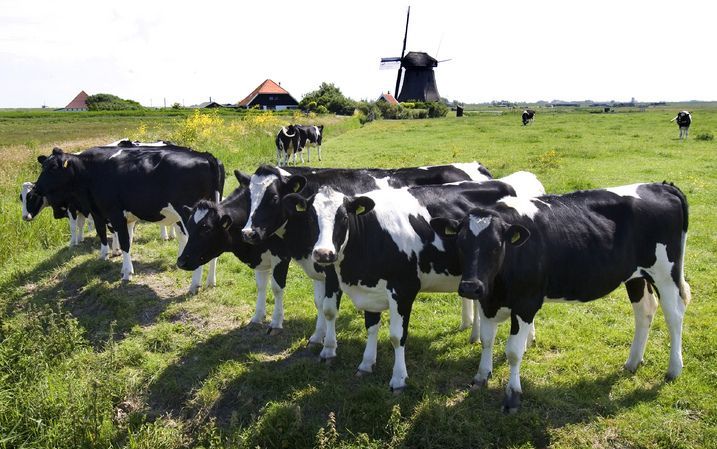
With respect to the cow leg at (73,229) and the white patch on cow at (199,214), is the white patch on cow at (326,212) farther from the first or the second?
the cow leg at (73,229)

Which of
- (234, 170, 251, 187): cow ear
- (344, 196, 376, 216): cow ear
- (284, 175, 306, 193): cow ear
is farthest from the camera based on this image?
(234, 170, 251, 187): cow ear

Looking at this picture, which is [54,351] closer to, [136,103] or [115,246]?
[115,246]

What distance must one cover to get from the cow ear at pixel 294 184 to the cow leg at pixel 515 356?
273 cm

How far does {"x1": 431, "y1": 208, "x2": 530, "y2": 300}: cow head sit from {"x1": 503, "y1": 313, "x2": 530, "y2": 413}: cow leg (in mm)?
508

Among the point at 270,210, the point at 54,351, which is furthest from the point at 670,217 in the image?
the point at 54,351

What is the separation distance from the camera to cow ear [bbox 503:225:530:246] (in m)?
4.59

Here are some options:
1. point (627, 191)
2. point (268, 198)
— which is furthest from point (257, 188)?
point (627, 191)

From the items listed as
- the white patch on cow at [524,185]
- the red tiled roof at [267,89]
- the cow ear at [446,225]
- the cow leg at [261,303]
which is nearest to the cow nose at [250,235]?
the cow leg at [261,303]

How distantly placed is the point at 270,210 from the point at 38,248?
8170 millimetres

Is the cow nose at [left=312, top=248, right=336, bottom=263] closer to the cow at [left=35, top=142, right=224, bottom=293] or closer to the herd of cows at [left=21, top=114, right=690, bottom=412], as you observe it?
the herd of cows at [left=21, top=114, right=690, bottom=412]

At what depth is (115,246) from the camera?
10633 mm

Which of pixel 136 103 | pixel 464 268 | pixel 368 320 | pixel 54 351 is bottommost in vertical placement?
pixel 54 351

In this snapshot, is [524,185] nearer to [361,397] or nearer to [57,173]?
[361,397]

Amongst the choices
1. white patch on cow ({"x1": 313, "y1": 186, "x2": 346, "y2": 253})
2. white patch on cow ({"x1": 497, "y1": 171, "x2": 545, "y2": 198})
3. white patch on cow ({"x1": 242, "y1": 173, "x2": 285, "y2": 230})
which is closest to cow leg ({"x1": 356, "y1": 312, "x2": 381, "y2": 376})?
white patch on cow ({"x1": 313, "y1": 186, "x2": 346, "y2": 253})
